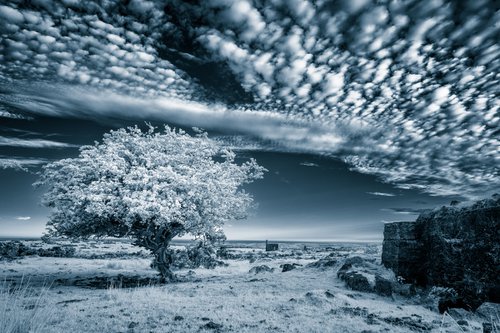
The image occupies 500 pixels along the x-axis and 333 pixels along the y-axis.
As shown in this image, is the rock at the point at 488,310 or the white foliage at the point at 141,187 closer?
the rock at the point at 488,310

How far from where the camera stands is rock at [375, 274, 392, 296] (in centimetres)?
1179

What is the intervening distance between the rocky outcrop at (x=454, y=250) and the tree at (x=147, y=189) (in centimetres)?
816

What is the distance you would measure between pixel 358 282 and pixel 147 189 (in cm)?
994

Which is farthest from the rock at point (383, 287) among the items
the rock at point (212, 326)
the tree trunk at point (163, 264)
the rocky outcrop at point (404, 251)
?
the tree trunk at point (163, 264)

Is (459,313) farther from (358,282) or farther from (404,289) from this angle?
(358,282)

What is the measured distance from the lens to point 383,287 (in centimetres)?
1194

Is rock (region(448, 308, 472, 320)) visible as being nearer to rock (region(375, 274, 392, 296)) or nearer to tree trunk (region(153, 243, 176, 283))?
rock (region(375, 274, 392, 296))

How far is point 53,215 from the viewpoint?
547 inches

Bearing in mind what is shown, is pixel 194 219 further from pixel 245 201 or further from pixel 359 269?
pixel 359 269

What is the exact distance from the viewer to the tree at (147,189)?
43.8 feet

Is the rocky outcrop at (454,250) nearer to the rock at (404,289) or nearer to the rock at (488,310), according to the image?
the rock at (404,289)

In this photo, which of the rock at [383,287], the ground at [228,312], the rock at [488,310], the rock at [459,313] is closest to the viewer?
the ground at [228,312]

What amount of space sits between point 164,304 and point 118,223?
768 cm

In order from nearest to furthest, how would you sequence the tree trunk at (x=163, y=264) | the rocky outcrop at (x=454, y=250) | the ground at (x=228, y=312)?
the ground at (x=228, y=312) → the rocky outcrop at (x=454, y=250) → the tree trunk at (x=163, y=264)
